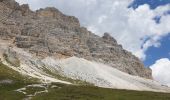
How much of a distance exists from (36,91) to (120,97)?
3540 centimetres

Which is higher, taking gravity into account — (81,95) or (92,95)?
(92,95)

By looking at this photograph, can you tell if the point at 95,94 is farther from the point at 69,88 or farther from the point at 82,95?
the point at 69,88

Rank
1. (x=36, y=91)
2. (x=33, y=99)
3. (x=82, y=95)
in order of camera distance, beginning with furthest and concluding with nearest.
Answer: (x=36, y=91)
(x=82, y=95)
(x=33, y=99)

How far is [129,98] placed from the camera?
148250 mm

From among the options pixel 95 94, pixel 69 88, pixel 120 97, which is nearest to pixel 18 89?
pixel 69 88

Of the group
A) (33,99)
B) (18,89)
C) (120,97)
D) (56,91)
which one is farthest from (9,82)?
(120,97)

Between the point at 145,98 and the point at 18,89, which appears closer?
the point at 145,98

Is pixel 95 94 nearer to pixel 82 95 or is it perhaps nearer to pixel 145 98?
pixel 82 95

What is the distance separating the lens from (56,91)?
160625 mm

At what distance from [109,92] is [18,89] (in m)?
36.5

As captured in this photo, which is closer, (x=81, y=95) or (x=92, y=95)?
(x=81, y=95)

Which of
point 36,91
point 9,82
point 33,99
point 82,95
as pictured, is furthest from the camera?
point 9,82

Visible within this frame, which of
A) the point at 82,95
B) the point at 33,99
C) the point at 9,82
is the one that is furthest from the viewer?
the point at 9,82

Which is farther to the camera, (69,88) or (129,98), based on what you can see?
(69,88)
